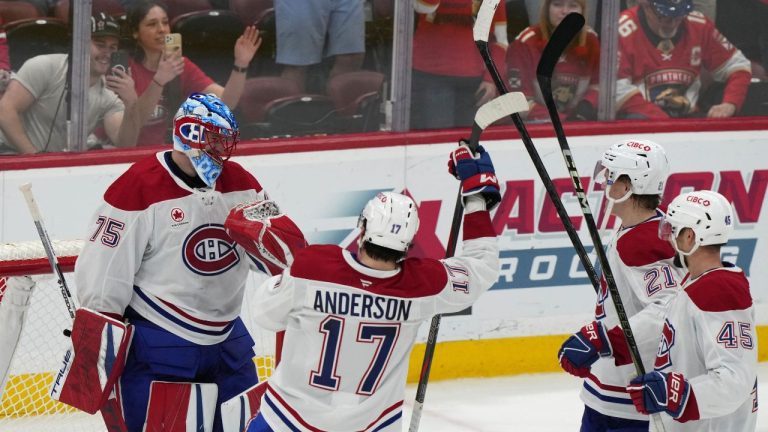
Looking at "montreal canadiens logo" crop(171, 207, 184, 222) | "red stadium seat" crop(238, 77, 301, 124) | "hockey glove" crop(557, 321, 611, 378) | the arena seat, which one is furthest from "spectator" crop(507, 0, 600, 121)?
"montreal canadiens logo" crop(171, 207, 184, 222)

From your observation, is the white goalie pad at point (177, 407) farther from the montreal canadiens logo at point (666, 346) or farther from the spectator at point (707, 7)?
the spectator at point (707, 7)

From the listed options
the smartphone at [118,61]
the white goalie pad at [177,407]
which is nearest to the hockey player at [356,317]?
the white goalie pad at [177,407]

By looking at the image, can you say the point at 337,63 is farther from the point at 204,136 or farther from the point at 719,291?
the point at 719,291

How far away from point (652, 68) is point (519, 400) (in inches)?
63.6

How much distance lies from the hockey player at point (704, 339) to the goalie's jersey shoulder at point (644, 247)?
0.79 ft

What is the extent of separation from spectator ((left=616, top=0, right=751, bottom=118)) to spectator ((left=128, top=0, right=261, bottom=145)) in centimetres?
169

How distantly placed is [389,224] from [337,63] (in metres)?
2.74

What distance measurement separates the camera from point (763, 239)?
6.16m

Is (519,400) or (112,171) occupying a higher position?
(112,171)

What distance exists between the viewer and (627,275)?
3.54 meters

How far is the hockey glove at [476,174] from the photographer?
3.20 meters

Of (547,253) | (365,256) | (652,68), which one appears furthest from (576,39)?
(365,256)

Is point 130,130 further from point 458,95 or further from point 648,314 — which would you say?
point 648,314

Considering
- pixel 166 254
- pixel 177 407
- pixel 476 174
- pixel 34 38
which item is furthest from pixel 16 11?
pixel 476 174
